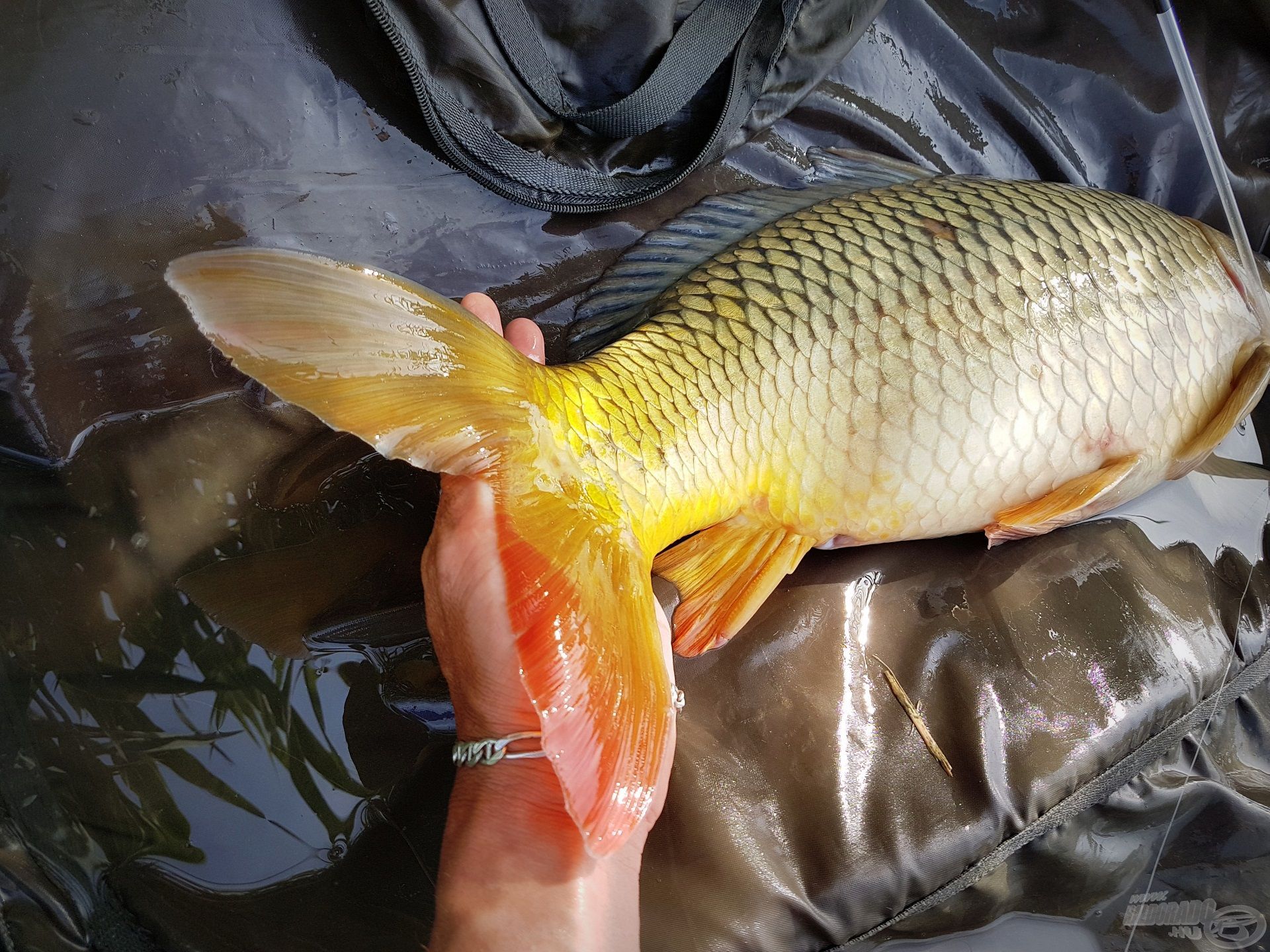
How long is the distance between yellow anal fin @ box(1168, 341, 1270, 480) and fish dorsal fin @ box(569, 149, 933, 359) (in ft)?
2.16

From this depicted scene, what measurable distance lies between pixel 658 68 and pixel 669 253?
29 cm

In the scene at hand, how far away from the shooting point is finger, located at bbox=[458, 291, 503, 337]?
3.69 feet

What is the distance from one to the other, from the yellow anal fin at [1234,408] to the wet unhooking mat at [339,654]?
0.19 meters

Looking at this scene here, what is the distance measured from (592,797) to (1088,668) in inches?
32.3

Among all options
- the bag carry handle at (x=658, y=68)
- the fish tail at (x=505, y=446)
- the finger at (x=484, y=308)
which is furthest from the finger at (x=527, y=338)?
the bag carry handle at (x=658, y=68)

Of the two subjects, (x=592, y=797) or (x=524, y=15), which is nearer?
(x=592, y=797)

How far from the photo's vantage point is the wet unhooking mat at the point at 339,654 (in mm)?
917

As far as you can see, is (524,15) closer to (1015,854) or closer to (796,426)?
(796,426)

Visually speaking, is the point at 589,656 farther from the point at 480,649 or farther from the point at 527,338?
the point at 527,338

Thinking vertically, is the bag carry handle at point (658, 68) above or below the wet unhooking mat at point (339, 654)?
above

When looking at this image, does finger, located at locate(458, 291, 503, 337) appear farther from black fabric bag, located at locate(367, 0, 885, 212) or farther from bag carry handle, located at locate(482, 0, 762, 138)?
bag carry handle, located at locate(482, 0, 762, 138)

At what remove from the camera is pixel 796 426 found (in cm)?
109

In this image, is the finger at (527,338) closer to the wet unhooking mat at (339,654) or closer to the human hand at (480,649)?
the wet unhooking mat at (339,654)

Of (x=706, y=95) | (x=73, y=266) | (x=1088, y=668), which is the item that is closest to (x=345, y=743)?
(x=73, y=266)
